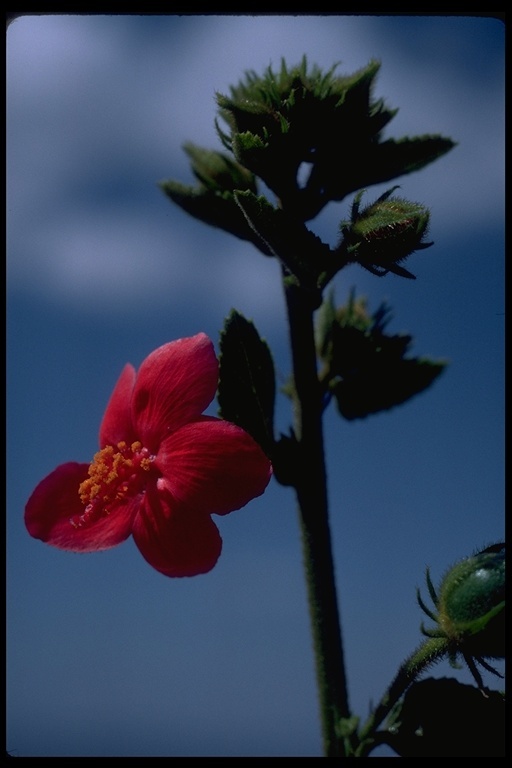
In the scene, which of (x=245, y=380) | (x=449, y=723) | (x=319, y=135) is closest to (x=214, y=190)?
(x=319, y=135)

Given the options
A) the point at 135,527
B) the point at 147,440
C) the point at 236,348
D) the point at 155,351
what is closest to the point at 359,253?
the point at 236,348

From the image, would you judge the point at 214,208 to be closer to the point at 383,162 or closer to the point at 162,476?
the point at 383,162

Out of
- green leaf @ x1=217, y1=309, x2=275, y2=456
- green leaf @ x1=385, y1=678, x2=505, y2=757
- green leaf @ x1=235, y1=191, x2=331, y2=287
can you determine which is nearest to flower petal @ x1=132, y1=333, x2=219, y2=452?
green leaf @ x1=217, y1=309, x2=275, y2=456

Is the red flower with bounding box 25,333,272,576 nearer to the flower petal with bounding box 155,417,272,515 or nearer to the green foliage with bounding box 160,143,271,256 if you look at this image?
the flower petal with bounding box 155,417,272,515

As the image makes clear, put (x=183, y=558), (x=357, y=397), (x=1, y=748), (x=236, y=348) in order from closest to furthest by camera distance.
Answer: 1. (x=183, y=558)
2. (x=1, y=748)
3. (x=236, y=348)
4. (x=357, y=397)

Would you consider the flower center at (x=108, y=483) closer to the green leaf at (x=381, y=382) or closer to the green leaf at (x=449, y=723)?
the green leaf at (x=381, y=382)

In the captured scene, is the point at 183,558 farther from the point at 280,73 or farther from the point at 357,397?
the point at 280,73
